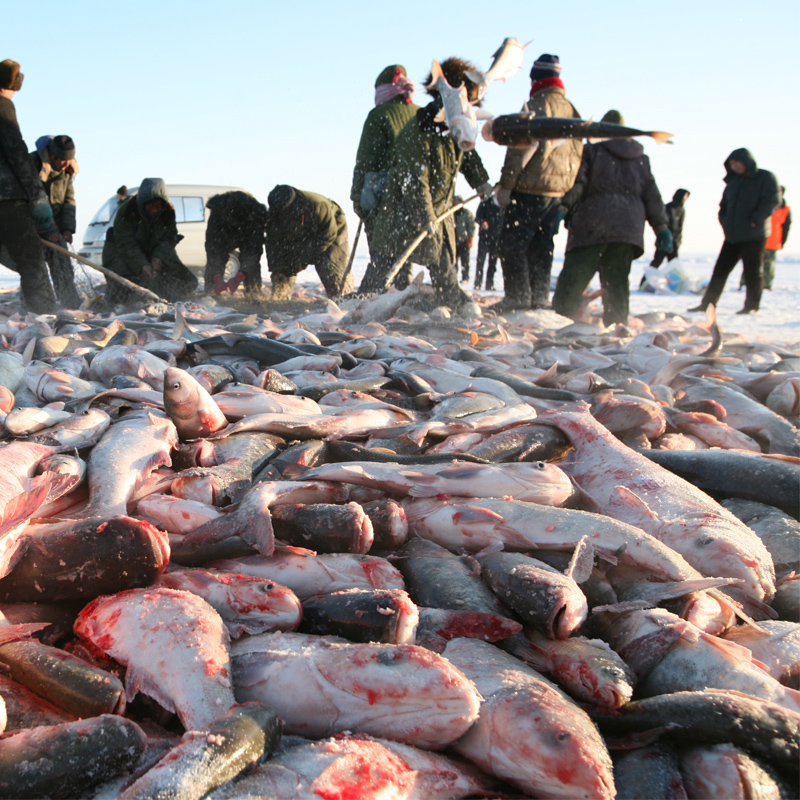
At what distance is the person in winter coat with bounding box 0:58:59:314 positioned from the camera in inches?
307

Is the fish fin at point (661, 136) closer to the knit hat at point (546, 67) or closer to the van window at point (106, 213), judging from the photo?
the knit hat at point (546, 67)

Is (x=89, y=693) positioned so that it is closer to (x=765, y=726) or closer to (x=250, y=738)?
(x=250, y=738)

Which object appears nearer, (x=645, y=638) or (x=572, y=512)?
(x=645, y=638)

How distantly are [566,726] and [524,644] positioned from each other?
467mm

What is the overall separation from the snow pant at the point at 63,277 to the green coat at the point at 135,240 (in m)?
0.74

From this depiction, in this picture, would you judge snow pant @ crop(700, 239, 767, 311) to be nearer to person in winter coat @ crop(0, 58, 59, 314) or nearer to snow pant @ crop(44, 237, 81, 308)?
person in winter coat @ crop(0, 58, 59, 314)

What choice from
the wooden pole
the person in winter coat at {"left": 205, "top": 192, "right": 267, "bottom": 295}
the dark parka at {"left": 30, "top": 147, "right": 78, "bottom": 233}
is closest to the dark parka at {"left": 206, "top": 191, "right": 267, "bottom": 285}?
the person in winter coat at {"left": 205, "top": 192, "right": 267, "bottom": 295}

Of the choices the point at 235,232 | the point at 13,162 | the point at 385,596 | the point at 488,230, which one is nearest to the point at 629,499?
the point at 385,596

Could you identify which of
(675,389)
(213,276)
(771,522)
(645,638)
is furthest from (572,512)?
(213,276)

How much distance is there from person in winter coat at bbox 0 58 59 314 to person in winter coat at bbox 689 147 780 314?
981 cm

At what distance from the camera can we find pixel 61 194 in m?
10.1

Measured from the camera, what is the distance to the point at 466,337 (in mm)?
6969

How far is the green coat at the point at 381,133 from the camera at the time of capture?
30.7 ft

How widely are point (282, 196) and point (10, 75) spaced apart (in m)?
3.98
